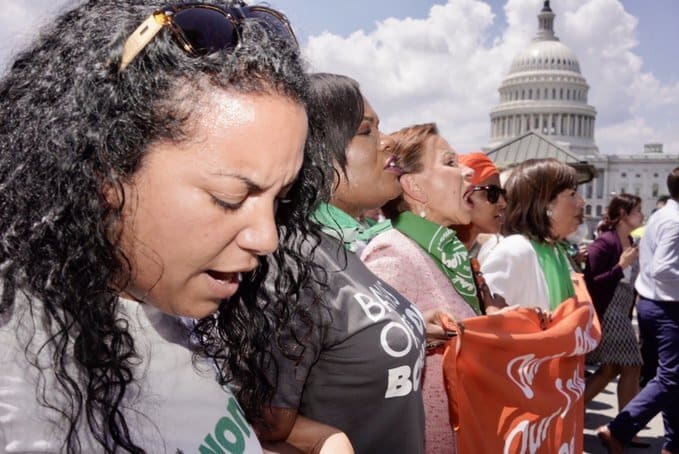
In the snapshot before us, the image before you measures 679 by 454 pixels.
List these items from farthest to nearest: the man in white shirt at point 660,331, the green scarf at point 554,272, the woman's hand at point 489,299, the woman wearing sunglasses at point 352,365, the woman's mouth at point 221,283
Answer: the man in white shirt at point 660,331 < the green scarf at point 554,272 < the woman's hand at point 489,299 < the woman wearing sunglasses at point 352,365 < the woman's mouth at point 221,283

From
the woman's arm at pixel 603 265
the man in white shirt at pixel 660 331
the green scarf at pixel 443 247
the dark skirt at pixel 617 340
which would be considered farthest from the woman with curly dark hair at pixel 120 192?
the woman's arm at pixel 603 265

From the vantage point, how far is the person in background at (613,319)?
5.03 m

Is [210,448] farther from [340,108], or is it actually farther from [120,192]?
[340,108]

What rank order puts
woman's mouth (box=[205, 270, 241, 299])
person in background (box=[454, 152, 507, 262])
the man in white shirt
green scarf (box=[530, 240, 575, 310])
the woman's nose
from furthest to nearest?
1. the man in white shirt
2. green scarf (box=[530, 240, 575, 310])
3. person in background (box=[454, 152, 507, 262])
4. the woman's nose
5. woman's mouth (box=[205, 270, 241, 299])

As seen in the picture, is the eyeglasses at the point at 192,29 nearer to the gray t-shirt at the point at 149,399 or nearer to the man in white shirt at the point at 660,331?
the gray t-shirt at the point at 149,399

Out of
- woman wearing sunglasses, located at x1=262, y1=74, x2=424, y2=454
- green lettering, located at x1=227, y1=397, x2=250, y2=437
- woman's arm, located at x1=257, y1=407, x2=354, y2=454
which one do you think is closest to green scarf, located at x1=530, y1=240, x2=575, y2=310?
woman wearing sunglasses, located at x1=262, y1=74, x2=424, y2=454

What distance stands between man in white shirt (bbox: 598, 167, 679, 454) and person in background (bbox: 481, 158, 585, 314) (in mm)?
1163

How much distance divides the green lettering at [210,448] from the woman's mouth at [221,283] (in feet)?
0.77

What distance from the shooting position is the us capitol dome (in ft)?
258

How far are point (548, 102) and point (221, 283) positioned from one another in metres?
83.1

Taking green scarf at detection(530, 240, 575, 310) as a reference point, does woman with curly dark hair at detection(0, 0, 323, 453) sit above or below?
above

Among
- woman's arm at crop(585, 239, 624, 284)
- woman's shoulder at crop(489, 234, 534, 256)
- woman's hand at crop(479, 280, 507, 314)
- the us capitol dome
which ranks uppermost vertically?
the us capitol dome

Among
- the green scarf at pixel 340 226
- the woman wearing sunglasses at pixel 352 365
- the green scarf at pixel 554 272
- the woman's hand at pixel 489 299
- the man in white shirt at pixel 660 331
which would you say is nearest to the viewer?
the woman wearing sunglasses at pixel 352 365

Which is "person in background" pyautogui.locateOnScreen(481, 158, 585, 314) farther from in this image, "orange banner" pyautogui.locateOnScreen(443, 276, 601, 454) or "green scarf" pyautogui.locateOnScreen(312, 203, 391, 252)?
"green scarf" pyautogui.locateOnScreen(312, 203, 391, 252)
